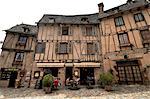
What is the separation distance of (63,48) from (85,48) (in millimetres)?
2476

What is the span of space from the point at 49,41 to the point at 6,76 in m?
6.07

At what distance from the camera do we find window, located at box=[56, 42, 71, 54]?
1355 centimetres

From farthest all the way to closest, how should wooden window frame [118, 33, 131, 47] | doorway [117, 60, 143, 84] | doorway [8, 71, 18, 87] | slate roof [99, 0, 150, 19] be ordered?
doorway [8, 71, 18, 87]
slate roof [99, 0, 150, 19]
wooden window frame [118, 33, 131, 47]
doorway [117, 60, 143, 84]

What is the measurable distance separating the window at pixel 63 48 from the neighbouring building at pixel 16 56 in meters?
3.32

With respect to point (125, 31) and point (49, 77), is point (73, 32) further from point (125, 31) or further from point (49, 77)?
point (49, 77)

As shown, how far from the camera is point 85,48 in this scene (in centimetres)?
1365

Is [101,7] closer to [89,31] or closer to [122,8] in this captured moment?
[122,8]

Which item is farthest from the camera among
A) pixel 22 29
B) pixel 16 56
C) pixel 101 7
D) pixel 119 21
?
pixel 22 29

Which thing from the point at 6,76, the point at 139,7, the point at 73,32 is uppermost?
the point at 139,7

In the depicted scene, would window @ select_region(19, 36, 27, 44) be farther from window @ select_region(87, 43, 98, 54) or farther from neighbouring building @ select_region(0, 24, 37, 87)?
window @ select_region(87, 43, 98, 54)

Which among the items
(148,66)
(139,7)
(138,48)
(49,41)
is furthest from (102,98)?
(139,7)

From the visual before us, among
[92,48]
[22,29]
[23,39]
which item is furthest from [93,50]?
[22,29]

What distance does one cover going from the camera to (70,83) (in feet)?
37.6

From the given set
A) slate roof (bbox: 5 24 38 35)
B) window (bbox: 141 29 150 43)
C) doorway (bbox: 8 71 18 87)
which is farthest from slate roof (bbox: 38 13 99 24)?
doorway (bbox: 8 71 18 87)
